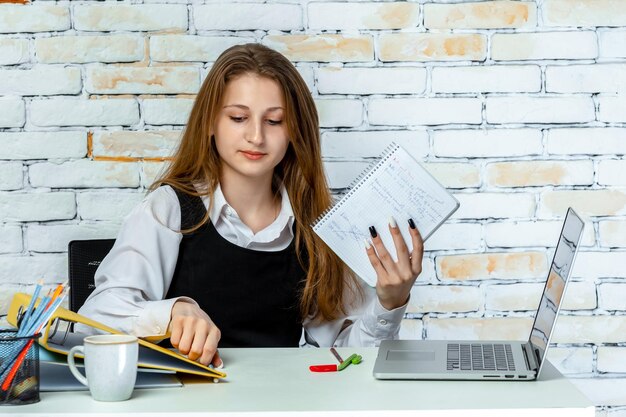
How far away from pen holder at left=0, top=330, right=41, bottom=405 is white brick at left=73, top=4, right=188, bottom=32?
3.73 ft

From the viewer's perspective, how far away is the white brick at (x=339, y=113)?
2.06m

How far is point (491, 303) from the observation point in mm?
2117

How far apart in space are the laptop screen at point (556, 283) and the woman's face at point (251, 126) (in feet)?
1.99

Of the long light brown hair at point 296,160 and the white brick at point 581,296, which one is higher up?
the long light brown hair at point 296,160

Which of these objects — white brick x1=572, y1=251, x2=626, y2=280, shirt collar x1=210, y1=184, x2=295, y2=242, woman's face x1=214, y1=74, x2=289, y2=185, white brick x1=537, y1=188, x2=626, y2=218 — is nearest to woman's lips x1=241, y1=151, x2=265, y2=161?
woman's face x1=214, y1=74, x2=289, y2=185

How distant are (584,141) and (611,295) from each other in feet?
1.27

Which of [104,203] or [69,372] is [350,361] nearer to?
[69,372]

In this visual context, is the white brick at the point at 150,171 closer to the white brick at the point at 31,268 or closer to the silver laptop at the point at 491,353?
the white brick at the point at 31,268

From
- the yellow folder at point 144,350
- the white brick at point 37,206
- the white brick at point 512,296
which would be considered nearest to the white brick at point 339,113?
the white brick at point 512,296

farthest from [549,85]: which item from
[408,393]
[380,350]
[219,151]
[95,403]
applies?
[95,403]

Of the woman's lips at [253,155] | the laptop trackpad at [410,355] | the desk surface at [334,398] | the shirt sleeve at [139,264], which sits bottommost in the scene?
the desk surface at [334,398]

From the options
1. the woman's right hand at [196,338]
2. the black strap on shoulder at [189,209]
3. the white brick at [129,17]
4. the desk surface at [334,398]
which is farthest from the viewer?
the white brick at [129,17]

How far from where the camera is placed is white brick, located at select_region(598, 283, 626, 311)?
2.12 metres

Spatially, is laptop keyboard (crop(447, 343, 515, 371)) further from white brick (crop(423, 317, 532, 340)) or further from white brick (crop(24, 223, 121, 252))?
white brick (crop(24, 223, 121, 252))
